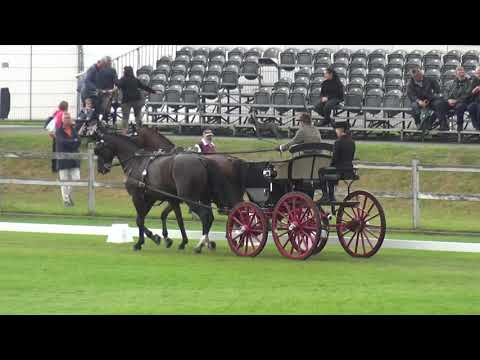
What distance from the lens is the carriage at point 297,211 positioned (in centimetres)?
1639

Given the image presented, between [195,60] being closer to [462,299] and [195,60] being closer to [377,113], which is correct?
[377,113]

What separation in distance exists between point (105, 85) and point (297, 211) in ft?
42.0

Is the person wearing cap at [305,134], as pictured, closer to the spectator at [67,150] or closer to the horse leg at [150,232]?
the horse leg at [150,232]

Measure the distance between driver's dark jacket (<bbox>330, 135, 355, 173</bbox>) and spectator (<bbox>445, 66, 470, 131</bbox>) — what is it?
392 inches

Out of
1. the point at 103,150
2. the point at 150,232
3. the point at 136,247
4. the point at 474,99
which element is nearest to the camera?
the point at 136,247

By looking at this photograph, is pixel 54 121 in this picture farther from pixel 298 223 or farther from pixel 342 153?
pixel 298 223

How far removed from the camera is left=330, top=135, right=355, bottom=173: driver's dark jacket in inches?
657

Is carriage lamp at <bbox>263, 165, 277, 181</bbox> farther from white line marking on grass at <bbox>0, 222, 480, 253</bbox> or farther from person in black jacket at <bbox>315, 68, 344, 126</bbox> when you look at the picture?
person in black jacket at <bbox>315, 68, 344, 126</bbox>

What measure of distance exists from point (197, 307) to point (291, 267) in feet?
13.5

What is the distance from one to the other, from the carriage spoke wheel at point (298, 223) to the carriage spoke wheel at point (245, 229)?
0.96ft

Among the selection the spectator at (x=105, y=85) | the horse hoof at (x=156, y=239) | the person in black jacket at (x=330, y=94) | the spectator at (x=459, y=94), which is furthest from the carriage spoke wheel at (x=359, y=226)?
the spectator at (x=105, y=85)

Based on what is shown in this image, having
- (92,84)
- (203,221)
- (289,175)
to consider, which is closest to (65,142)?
(92,84)

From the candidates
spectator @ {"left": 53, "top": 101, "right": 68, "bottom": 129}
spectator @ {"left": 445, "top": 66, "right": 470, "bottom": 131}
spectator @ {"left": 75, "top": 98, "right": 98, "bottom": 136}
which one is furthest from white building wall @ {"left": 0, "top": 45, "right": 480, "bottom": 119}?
spectator @ {"left": 445, "top": 66, "right": 470, "bottom": 131}

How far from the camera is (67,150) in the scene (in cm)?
2559
